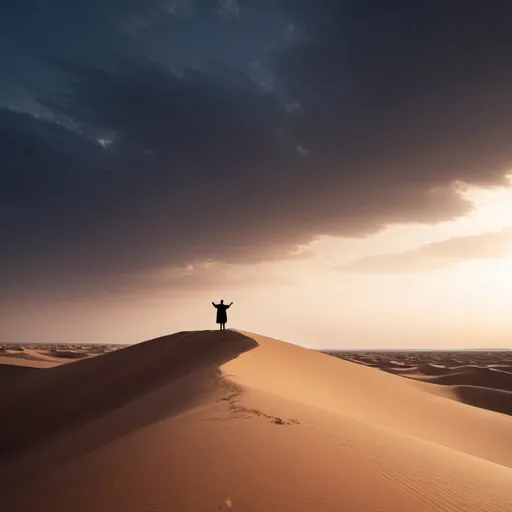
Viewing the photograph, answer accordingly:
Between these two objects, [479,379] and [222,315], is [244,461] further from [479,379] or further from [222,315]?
[479,379]

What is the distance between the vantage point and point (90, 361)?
822 inches

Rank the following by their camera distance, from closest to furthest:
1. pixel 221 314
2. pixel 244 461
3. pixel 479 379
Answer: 1. pixel 244 461
2. pixel 221 314
3. pixel 479 379

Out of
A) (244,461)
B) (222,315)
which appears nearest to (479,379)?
(222,315)

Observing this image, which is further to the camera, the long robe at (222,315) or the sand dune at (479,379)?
the sand dune at (479,379)

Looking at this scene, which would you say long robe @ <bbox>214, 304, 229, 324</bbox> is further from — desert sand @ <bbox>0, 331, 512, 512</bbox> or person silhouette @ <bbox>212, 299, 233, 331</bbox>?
desert sand @ <bbox>0, 331, 512, 512</bbox>

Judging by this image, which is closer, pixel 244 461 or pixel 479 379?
pixel 244 461

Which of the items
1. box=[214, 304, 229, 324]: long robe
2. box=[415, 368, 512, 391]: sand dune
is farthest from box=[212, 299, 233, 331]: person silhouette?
box=[415, 368, 512, 391]: sand dune

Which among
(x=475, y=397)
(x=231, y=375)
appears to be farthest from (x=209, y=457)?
(x=475, y=397)

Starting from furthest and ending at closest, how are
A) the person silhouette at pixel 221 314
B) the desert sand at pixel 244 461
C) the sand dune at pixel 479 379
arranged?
1. the sand dune at pixel 479 379
2. the person silhouette at pixel 221 314
3. the desert sand at pixel 244 461

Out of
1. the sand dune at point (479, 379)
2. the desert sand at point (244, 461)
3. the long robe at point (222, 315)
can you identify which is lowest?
the desert sand at point (244, 461)

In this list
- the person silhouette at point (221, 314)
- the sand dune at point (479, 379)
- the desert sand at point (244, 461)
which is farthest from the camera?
the sand dune at point (479, 379)

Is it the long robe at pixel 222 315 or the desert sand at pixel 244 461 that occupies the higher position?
the long robe at pixel 222 315

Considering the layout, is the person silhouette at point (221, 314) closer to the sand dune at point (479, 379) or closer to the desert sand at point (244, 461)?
the desert sand at point (244, 461)

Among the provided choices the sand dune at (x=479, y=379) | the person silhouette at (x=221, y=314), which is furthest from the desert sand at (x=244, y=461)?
the sand dune at (x=479, y=379)
